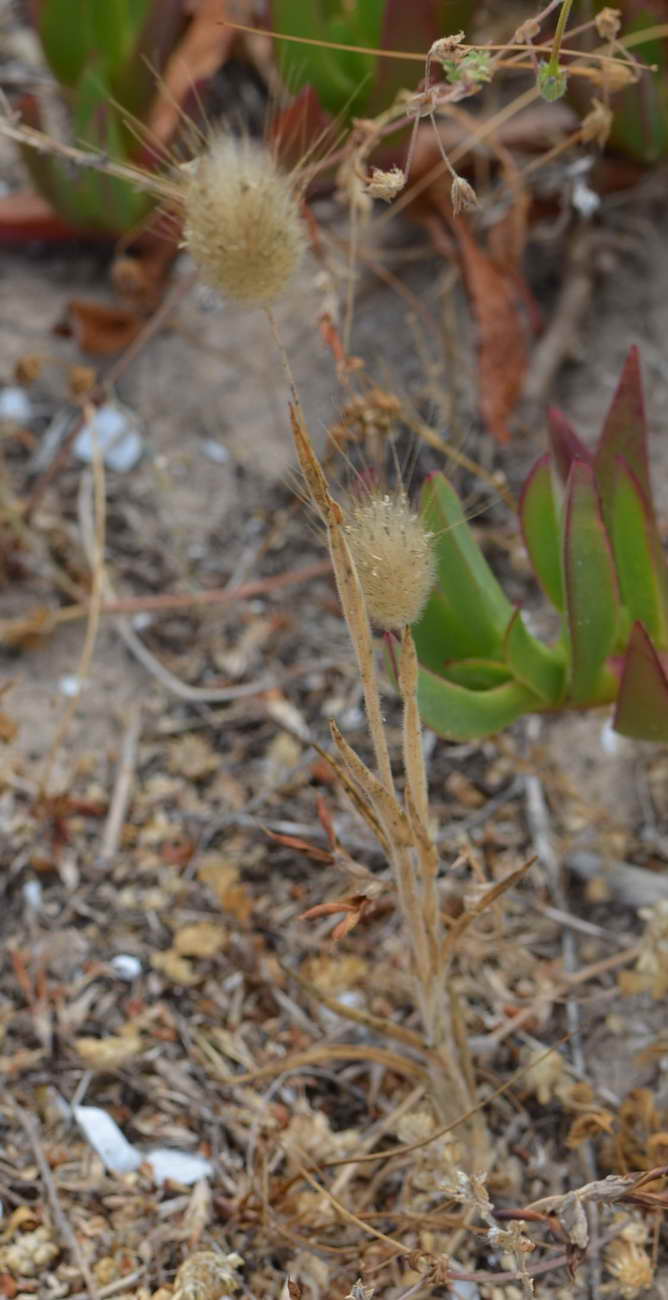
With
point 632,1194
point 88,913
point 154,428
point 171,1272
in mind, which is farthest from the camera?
point 154,428

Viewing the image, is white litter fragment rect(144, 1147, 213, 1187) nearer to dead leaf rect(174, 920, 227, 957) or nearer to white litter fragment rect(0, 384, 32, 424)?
dead leaf rect(174, 920, 227, 957)

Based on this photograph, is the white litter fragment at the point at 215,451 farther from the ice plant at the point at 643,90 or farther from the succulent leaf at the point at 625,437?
the succulent leaf at the point at 625,437

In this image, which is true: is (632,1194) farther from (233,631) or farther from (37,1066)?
(233,631)

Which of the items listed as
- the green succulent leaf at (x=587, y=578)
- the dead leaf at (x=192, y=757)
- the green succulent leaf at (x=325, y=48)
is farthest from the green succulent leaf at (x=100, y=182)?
the green succulent leaf at (x=587, y=578)

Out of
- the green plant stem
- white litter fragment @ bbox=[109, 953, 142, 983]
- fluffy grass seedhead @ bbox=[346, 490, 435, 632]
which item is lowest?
white litter fragment @ bbox=[109, 953, 142, 983]

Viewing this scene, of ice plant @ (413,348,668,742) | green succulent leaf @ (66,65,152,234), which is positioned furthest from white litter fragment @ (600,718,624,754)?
green succulent leaf @ (66,65,152,234)

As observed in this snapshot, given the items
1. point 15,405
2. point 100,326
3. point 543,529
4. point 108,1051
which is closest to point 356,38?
point 100,326

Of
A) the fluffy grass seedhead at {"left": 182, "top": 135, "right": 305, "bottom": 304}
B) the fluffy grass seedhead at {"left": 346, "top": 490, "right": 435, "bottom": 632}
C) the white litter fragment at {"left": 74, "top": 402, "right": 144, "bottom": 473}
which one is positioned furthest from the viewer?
the white litter fragment at {"left": 74, "top": 402, "right": 144, "bottom": 473}

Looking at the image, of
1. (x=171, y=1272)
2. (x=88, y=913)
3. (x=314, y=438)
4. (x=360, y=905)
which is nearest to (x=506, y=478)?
(x=314, y=438)
